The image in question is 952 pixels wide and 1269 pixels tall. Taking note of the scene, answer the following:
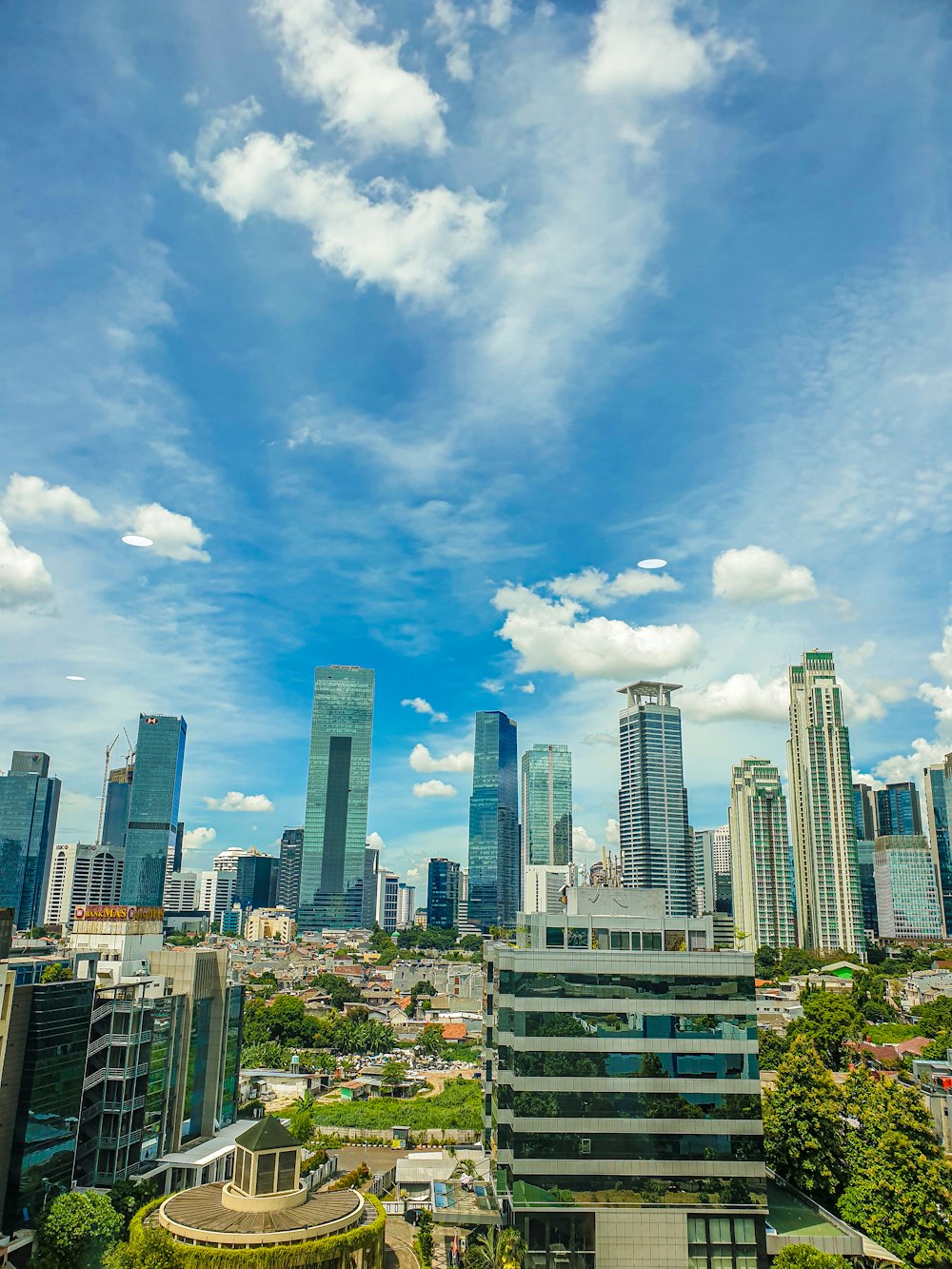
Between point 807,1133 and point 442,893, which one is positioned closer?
point 807,1133

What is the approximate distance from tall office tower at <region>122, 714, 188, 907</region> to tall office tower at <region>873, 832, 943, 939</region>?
94.4 meters

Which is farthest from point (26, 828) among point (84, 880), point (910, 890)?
point (910, 890)

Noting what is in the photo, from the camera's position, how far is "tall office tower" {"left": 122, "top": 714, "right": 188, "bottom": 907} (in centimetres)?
12669

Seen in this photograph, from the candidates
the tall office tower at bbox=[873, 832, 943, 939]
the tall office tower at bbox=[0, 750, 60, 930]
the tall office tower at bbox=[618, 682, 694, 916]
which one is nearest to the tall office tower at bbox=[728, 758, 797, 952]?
the tall office tower at bbox=[618, 682, 694, 916]

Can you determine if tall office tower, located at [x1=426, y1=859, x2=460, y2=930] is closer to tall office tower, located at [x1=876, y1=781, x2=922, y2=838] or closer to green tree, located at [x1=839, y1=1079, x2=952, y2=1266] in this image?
tall office tower, located at [x1=876, y1=781, x2=922, y2=838]

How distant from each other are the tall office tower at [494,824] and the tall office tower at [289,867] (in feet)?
103

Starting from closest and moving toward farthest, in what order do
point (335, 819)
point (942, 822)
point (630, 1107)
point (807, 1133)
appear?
point (630, 1107) < point (807, 1133) < point (942, 822) < point (335, 819)

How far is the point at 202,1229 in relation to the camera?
671 inches

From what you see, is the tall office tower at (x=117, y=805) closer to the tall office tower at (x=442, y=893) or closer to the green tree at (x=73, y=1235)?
the tall office tower at (x=442, y=893)

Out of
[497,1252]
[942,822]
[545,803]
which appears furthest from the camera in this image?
[545,803]

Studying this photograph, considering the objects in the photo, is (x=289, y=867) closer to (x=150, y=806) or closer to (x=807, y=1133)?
(x=150, y=806)

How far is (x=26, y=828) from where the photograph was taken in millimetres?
91375

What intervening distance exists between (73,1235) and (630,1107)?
1210 cm

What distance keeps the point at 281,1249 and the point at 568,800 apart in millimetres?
161814
